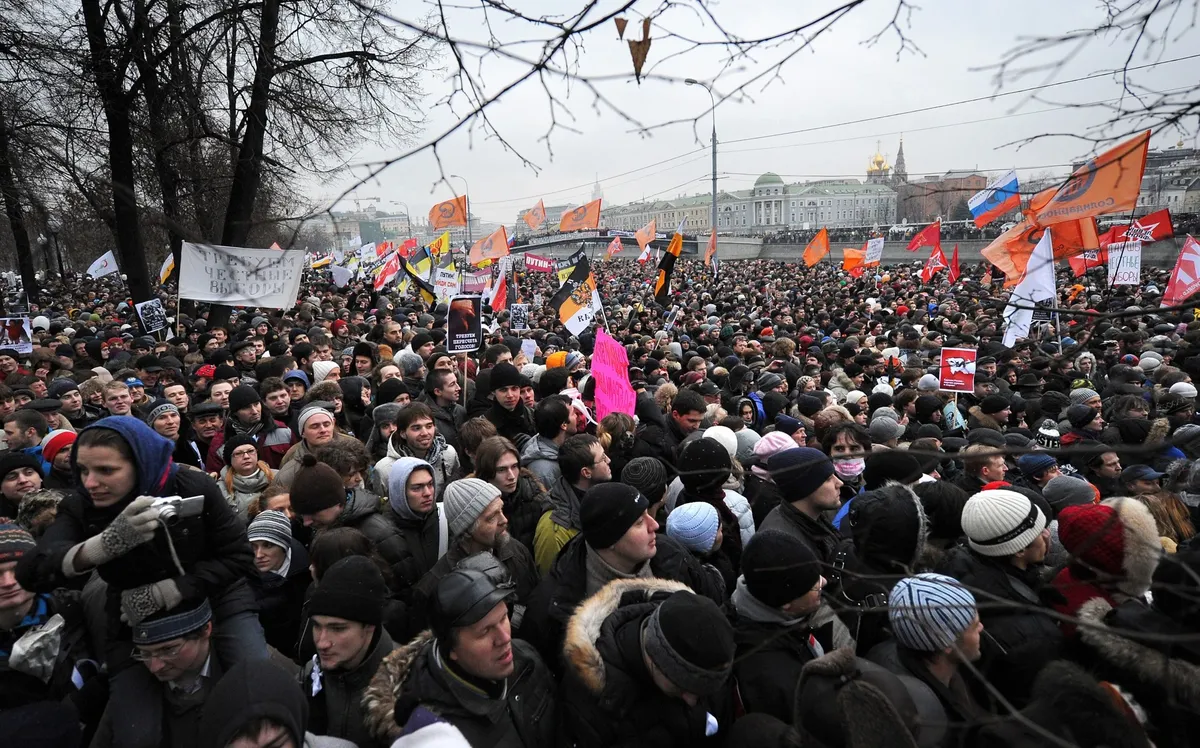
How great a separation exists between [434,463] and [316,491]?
3.69 feet

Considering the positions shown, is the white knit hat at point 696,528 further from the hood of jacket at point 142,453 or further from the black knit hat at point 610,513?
the hood of jacket at point 142,453

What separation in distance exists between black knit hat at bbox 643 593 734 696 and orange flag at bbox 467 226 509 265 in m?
15.4

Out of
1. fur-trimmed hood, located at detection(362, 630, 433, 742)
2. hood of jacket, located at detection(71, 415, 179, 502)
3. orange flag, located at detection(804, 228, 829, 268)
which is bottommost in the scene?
fur-trimmed hood, located at detection(362, 630, 433, 742)

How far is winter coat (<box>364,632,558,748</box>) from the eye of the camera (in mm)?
1985

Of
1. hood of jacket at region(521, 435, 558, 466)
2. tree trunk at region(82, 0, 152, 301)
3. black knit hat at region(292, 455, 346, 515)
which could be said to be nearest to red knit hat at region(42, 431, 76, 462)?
black knit hat at region(292, 455, 346, 515)

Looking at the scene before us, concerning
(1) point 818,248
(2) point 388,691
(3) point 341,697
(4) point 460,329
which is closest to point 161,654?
(3) point 341,697

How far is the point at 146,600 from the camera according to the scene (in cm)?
207

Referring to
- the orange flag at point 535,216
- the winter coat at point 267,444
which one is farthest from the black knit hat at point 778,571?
the orange flag at point 535,216

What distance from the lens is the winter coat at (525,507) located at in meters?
3.64

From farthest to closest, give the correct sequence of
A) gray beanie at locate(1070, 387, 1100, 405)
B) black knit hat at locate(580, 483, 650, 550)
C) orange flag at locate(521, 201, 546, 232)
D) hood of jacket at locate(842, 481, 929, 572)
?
1. orange flag at locate(521, 201, 546, 232)
2. gray beanie at locate(1070, 387, 1100, 405)
3. hood of jacket at locate(842, 481, 929, 572)
4. black knit hat at locate(580, 483, 650, 550)

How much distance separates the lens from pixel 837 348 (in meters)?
11.1

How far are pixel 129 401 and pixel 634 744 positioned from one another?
5.72m

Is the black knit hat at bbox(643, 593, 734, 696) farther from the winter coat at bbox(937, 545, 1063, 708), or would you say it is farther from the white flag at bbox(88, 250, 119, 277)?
the white flag at bbox(88, 250, 119, 277)

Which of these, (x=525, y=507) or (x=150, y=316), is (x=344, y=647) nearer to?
(x=525, y=507)
